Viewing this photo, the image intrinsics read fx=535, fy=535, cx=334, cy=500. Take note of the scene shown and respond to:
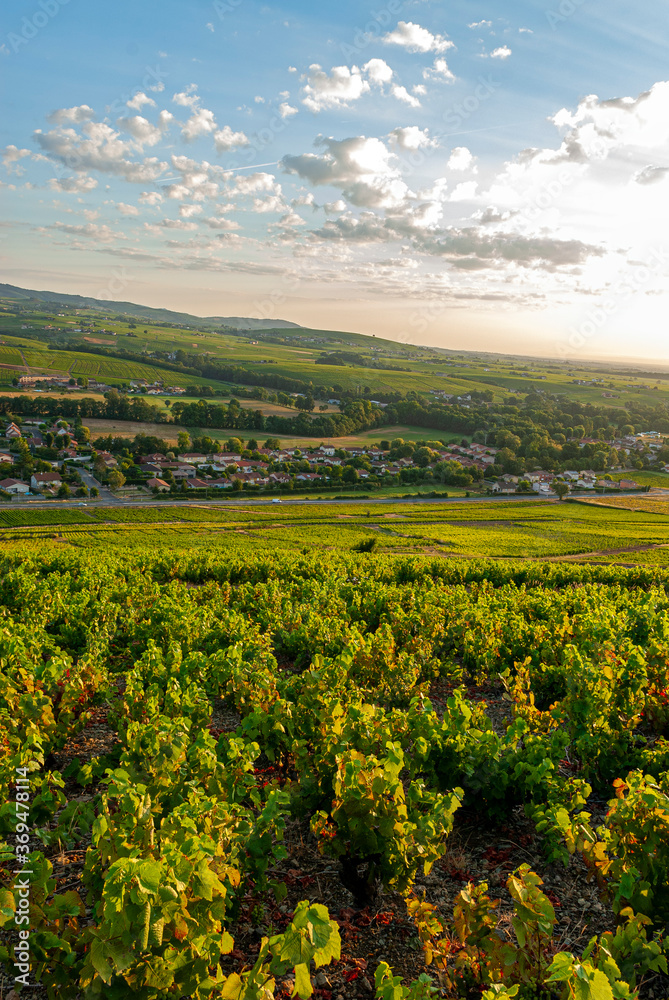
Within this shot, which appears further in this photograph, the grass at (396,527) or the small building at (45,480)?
the small building at (45,480)

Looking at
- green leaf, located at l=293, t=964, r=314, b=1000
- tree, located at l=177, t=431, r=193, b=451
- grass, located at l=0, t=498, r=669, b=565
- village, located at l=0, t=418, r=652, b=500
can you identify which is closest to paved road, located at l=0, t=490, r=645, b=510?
grass, located at l=0, t=498, r=669, b=565

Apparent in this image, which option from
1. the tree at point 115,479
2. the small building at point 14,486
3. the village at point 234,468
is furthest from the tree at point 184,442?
the small building at point 14,486

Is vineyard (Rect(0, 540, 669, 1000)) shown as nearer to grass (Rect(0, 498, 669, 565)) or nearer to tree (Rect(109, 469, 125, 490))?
grass (Rect(0, 498, 669, 565))

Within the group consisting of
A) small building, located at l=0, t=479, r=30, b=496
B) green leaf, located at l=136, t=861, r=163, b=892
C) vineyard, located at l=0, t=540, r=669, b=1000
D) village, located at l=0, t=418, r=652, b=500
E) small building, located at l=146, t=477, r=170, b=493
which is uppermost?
green leaf, located at l=136, t=861, r=163, b=892

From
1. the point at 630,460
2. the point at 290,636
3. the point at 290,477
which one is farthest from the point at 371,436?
the point at 290,636

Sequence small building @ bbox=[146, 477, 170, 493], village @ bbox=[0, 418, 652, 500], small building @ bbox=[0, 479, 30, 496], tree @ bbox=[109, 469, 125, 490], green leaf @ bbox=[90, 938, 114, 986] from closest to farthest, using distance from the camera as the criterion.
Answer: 1. green leaf @ bbox=[90, 938, 114, 986]
2. small building @ bbox=[0, 479, 30, 496]
3. tree @ bbox=[109, 469, 125, 490]
4. small building @ bbox=[146, 477, 170, 493]
5. village @ bbox=[0, 418, 652, 500]

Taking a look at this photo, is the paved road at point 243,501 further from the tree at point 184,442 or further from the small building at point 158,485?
the tree at point 184,442

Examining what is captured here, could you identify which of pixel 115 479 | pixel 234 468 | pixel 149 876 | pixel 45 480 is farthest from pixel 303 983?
pixel 234 468
